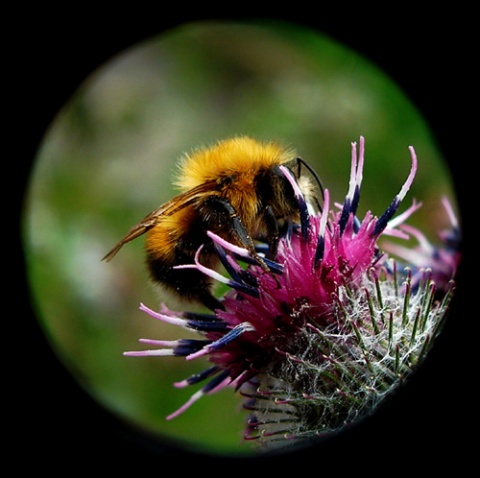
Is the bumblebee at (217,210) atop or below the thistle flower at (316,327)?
atop

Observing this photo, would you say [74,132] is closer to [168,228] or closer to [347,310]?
[168,228]

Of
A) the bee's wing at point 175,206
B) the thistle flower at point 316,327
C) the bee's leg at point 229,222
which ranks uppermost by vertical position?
the bee's wing at point 175,206

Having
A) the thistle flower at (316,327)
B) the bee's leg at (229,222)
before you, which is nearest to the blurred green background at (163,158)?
the thistle flower at (316,327)

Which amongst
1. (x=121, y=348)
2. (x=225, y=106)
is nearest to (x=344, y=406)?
(x=121, y=348)

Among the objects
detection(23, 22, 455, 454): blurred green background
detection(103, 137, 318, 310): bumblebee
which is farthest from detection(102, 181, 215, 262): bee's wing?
detection(23, 22, 455, 454): blurred green background

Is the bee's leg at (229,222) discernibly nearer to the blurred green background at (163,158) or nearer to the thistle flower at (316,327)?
the thistle flower at (316,327)

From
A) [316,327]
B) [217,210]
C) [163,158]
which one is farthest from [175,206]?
[163,158]
